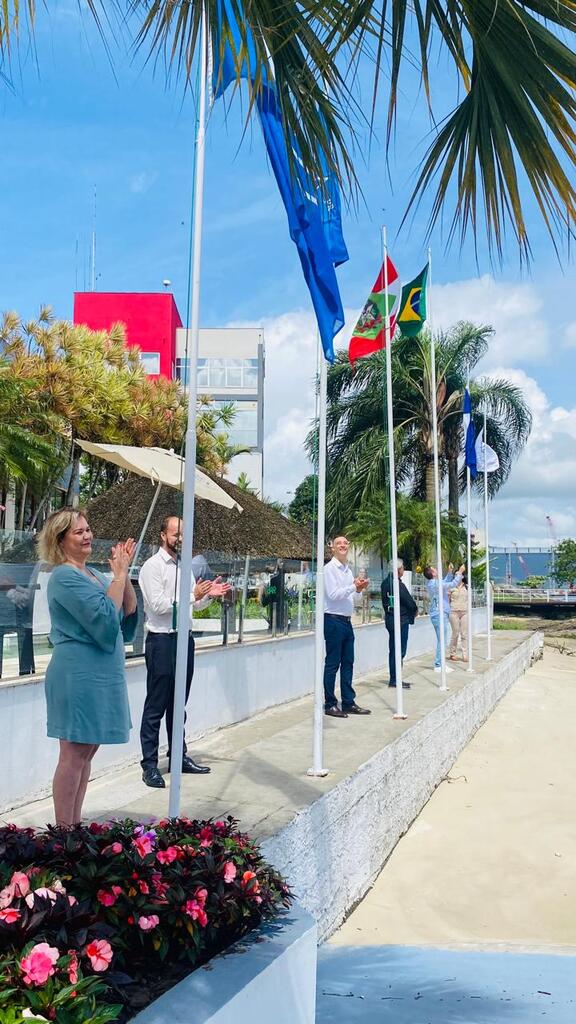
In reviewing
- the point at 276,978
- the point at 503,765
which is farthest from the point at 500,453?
the point at 276,978

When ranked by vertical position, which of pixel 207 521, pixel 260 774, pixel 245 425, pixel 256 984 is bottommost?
pixel 260 774

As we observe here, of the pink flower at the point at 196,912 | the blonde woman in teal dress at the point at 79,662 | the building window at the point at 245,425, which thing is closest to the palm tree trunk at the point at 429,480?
the building window at the point at 245,425

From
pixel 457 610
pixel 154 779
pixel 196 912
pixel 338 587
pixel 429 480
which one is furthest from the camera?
pixel 429 480

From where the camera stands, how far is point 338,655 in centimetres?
917

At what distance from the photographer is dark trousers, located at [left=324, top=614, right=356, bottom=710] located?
361 inches

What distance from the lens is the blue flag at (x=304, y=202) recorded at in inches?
146

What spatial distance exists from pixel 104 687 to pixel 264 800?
5.75 ft

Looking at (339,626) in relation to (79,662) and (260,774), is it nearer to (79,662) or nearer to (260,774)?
(260,774)

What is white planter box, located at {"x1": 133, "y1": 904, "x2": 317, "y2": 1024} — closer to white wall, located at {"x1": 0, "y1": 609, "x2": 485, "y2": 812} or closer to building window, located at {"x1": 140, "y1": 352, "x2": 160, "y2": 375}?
white wall, located at {"x1": 0, "y1": 609, "x2": 485, "y2": 812}

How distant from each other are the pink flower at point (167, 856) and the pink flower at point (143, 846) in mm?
35

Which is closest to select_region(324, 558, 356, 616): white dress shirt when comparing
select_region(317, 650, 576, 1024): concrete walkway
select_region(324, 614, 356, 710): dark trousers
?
select_region(324, 614, 356, 710): dark trousers

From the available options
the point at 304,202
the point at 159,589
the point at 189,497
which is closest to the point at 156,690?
the point at 159,589

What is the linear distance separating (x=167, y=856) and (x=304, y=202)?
3402mm

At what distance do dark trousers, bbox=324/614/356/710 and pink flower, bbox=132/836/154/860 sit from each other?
602 cm
